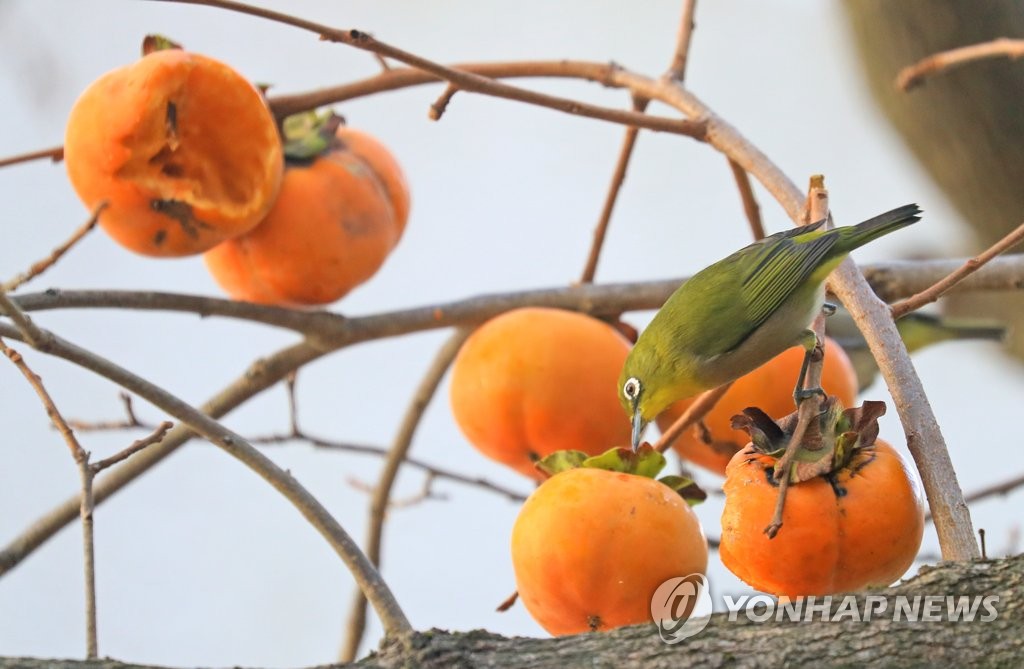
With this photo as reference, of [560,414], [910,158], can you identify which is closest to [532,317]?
[560,414]

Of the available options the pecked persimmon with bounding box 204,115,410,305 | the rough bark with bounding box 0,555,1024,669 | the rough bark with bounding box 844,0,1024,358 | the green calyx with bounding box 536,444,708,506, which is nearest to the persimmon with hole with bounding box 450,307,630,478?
the pecked persimmon with bounding box 204,115,410,305

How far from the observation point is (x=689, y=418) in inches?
50.3

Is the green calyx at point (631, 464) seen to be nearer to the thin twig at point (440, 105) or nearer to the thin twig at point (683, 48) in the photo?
the thin twig at point (440, 105)

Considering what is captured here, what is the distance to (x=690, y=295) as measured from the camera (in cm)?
147

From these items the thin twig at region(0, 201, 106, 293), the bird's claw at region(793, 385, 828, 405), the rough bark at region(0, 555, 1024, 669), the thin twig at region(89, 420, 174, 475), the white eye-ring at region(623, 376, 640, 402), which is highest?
the thin twig at region(0, 201, 106, 293)

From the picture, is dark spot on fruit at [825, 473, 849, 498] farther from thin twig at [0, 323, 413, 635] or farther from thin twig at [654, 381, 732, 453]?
thin twig at [0, 323, 413, 635]

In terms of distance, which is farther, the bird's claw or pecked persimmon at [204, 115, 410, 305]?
pecked persimmon at [204, 115, 410, 305]

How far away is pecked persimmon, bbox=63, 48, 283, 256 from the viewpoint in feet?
4.81

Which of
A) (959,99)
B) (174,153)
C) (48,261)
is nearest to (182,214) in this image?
(174,153)

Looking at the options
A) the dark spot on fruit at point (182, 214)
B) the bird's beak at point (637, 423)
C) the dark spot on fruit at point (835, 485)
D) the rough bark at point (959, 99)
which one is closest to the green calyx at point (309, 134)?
the dark spot on fruit at point (182, 214)

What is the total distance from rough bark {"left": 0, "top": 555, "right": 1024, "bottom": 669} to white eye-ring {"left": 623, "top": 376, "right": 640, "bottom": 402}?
0.53m

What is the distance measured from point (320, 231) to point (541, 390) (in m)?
0.35

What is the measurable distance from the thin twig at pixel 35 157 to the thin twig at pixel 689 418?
826 mm

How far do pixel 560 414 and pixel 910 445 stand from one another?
577 millimetres
